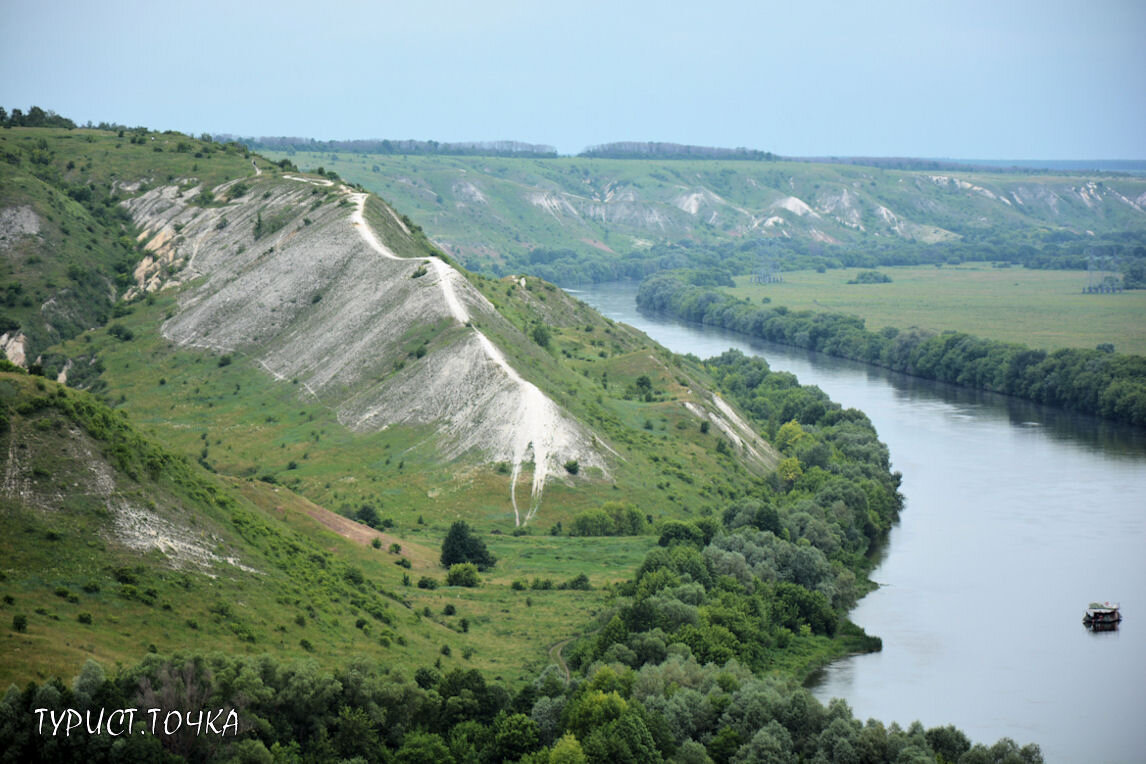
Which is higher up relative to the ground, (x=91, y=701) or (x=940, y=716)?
(x=91, y=701)

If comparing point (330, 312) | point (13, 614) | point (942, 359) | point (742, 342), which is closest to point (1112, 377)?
point (942, 359)

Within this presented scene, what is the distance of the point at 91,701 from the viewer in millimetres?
40281

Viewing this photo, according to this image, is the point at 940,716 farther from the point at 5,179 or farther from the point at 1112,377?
the point at 5,179

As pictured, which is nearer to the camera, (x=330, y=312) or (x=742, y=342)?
(x=330, y=312)

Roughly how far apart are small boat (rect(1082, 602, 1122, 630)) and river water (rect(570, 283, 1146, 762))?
0.67m

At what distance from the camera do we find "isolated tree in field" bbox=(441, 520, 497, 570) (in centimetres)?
7212

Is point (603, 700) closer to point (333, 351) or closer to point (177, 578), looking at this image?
point (177, 578)

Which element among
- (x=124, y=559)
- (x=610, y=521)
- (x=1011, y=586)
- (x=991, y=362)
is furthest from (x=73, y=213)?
(x=991, y=362)

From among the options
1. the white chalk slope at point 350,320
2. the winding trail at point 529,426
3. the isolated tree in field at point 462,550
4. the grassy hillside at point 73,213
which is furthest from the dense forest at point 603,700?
the grassy hillside at point 73,213

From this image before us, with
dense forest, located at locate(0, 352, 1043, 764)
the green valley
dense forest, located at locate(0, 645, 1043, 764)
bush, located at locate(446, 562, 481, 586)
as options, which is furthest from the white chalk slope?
dense forest, located at locate(0, 645, 1043, 764)

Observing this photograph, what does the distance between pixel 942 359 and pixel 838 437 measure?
52.2 meters

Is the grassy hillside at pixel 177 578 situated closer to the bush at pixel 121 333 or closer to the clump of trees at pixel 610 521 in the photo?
the clump of trees at pixel 610 521

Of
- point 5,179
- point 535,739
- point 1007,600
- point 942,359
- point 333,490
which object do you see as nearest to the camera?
point 535,739

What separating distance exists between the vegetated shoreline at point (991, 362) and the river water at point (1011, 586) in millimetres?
4632
